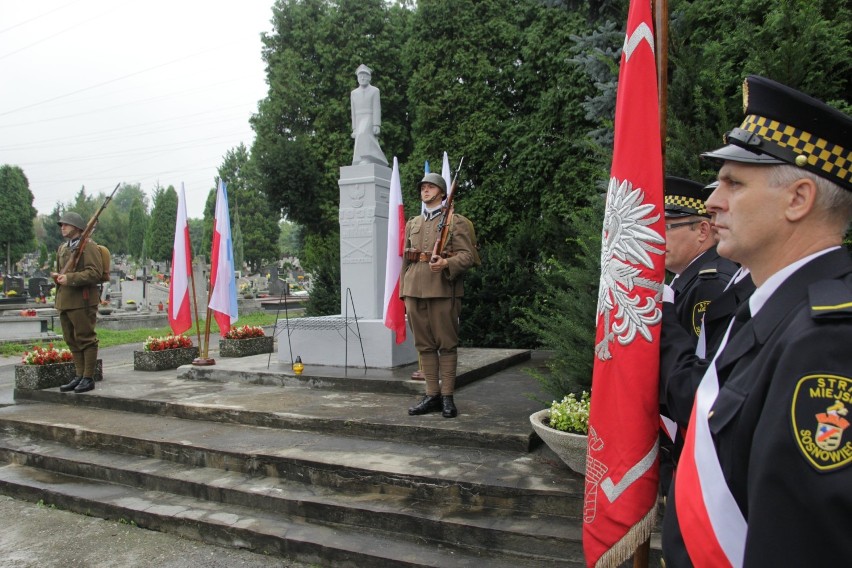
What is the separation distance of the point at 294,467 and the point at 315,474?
21cm

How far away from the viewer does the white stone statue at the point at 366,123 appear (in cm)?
853

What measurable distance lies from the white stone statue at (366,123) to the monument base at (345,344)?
2416 millimetres

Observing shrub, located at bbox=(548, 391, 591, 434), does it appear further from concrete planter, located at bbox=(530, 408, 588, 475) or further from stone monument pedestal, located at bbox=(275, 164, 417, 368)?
stone monument pedestal, located at bbox=(275, 164, 417, 368)

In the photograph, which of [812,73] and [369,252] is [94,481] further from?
[812,73]

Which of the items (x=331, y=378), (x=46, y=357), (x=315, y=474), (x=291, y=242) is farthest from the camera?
(x=291, y=242)

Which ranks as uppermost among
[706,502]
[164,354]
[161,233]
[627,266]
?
[161,233]

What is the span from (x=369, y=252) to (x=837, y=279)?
7.11 meters

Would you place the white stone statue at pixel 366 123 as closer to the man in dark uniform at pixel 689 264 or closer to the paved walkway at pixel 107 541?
the paved walkway at pixel 107 541

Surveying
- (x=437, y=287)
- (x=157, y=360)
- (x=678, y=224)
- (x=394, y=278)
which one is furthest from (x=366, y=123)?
(x=678, y=224)

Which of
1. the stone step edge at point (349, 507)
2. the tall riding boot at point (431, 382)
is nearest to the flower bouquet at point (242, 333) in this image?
the stone step edge at point (349, 507)

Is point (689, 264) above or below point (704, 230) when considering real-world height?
below

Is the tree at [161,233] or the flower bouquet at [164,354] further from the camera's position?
the tree at [161,233]

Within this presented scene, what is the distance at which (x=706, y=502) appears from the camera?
4.38 feet

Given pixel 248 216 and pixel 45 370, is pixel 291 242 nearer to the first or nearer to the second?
pixel 248 216
